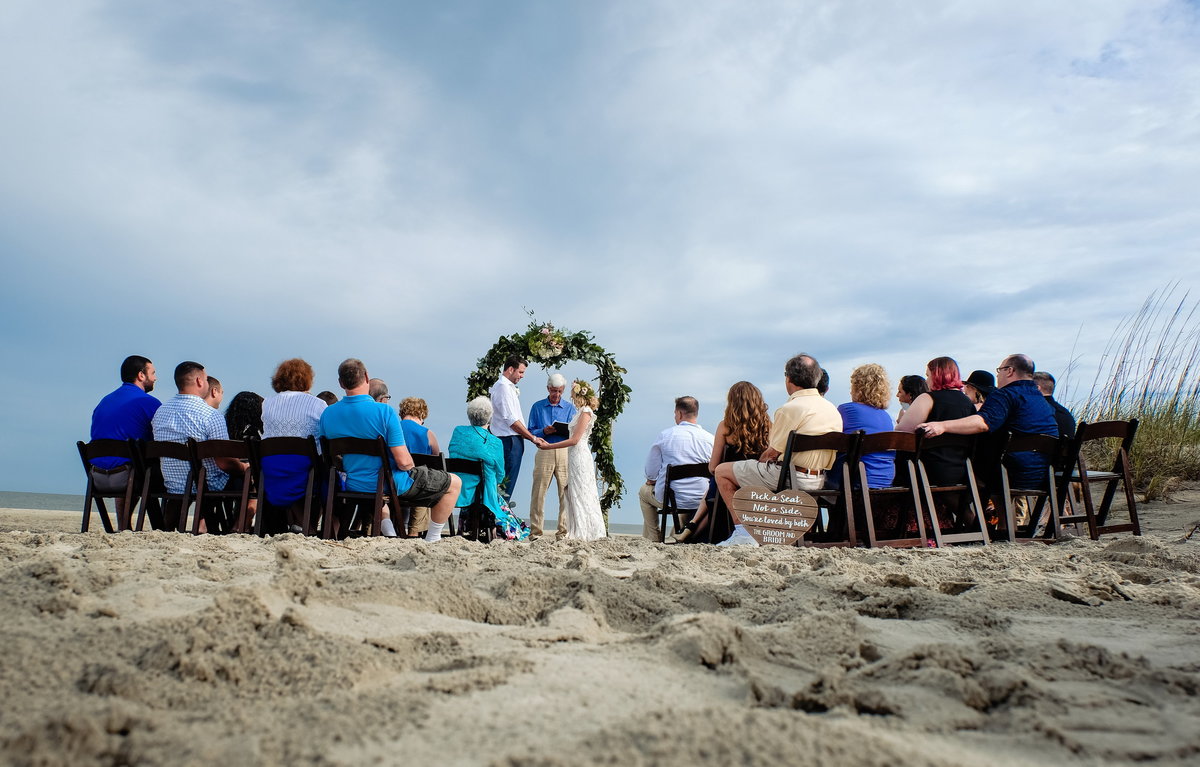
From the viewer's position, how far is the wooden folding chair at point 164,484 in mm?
6078

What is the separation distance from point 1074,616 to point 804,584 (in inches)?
37.3

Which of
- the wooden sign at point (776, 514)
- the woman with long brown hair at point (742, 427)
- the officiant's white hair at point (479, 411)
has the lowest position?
the wooden sign at point (776, 514)

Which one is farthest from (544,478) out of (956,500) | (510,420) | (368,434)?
(956,500)

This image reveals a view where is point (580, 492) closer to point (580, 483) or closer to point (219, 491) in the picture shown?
point (580, 483)

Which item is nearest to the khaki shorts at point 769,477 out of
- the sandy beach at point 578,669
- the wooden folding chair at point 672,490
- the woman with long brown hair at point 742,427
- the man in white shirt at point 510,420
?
the woman with long brown hair at point 742,427

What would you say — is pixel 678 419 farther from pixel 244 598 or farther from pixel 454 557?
pixel 244 598

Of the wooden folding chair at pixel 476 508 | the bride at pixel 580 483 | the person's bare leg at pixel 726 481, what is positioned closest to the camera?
the person's bare leg at pixel 726 481

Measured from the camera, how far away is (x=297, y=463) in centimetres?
615

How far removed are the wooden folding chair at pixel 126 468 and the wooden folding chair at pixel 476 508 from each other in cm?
238

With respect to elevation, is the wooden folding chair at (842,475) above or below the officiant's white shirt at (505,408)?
below

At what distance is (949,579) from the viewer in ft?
11.8

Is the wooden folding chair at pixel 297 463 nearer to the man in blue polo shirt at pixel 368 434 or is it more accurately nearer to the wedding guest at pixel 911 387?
the man in blue polo shirt at pixel 368 434

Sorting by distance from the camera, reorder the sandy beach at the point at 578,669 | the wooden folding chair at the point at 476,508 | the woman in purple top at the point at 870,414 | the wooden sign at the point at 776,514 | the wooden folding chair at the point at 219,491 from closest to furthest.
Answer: the sandy beach at the point at 578,669 → the wooden sign at the point at 776,514 → the woman in purple top at the point at 870,414 → the wooden folding chair at the point at 219,491 → the wooden folding chair at the point at 476,508

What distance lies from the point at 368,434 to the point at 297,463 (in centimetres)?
63
